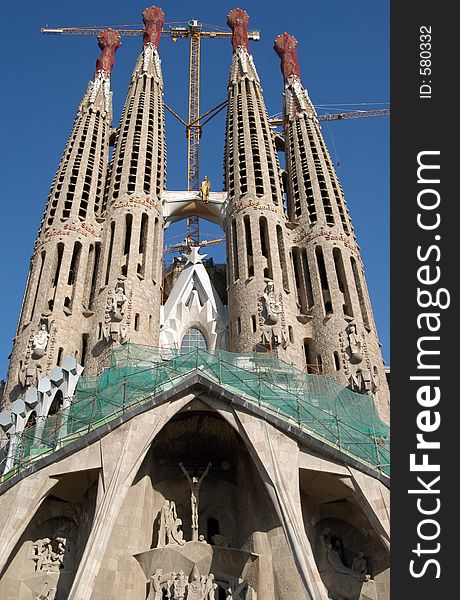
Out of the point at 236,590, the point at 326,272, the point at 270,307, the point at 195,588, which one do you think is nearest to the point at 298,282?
the point at 326,272

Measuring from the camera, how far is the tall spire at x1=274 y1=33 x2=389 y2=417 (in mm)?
23469

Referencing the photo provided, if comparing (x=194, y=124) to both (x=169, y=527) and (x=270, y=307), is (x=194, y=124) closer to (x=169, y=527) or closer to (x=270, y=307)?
(x=270, y=307)

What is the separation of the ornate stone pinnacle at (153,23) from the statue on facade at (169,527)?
91.2ft

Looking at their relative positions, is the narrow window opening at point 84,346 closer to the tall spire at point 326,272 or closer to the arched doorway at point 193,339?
the arched doorway at point 193,339

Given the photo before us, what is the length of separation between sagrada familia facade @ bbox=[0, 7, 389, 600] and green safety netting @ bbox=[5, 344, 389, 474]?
6 centimetres

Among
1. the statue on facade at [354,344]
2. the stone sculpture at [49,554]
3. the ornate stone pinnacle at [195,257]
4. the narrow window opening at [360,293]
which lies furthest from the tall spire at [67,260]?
the narrow window opening at [360,293]

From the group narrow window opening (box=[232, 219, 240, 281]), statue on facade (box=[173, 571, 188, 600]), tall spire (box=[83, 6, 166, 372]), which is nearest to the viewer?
statue on facade (box=[173, 571, 188, 600])

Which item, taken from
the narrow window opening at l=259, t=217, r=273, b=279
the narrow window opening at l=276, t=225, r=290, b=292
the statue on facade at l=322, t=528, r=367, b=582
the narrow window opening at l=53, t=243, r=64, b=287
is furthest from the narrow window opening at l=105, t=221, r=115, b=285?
the statue on facade at l=322, t=528, r=367, b=582

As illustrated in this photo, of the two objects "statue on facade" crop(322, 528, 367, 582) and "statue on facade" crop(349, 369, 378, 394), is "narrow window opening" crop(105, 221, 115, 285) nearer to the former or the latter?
"statue on facade" crop(349, 369, 378, 394)

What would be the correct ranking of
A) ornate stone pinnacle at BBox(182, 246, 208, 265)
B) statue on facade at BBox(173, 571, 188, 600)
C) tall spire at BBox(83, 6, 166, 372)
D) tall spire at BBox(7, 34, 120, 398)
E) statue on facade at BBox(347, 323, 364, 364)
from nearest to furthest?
statue on facade at BBox(173, 571, 188, 600), statue on facade at BBox(347, 323, 364, 364), tall spire at BBox(7, 34, 120, 398), tall spire at BBox(83, 6, 166, 372), ornate stone pinnacle at BBox(182, 246, 208, 265)

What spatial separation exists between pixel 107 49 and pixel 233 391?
87.2ft

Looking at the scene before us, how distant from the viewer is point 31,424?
69.3 feet

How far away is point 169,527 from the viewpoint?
1953 centimetres

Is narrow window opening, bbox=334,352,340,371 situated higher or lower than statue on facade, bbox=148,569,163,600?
higher
